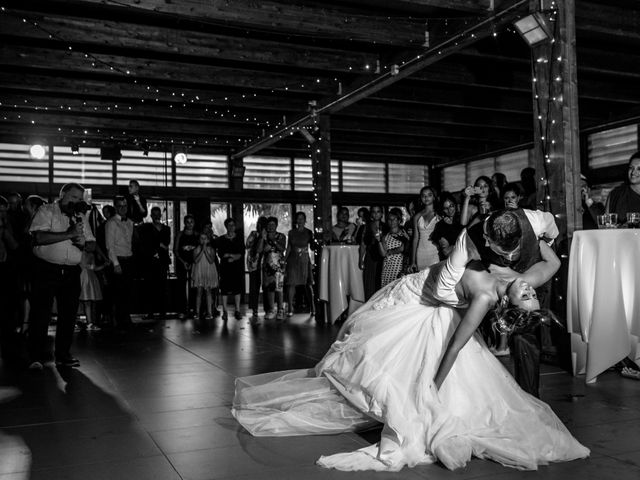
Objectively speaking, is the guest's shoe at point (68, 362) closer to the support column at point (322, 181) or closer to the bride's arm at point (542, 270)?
the bride's arm at point (542, 270)

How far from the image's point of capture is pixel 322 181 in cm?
1018

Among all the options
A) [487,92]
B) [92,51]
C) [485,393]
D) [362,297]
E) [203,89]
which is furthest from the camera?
[487,92]

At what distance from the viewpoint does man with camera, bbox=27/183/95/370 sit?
5426mm

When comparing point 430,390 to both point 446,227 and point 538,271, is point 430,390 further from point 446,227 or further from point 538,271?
point 446,227

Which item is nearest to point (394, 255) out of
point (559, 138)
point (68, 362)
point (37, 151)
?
point (559, 138)

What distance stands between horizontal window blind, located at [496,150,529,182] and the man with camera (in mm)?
10149

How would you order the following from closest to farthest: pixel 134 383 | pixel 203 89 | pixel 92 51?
1. pixel 134 383
2. pixel 92 51
3. pixel 203 89

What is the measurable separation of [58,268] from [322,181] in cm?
529

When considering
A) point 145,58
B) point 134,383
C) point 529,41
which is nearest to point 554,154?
point 529,41

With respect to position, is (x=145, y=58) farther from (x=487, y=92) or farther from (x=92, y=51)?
(x=487, y=92)

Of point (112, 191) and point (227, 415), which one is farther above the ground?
point (112, 191)

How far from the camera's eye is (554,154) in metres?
5.44

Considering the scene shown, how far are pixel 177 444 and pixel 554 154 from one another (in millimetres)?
3811

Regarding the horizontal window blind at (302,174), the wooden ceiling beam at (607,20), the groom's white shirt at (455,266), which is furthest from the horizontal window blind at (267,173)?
the groom's white shirt at (455,266)
